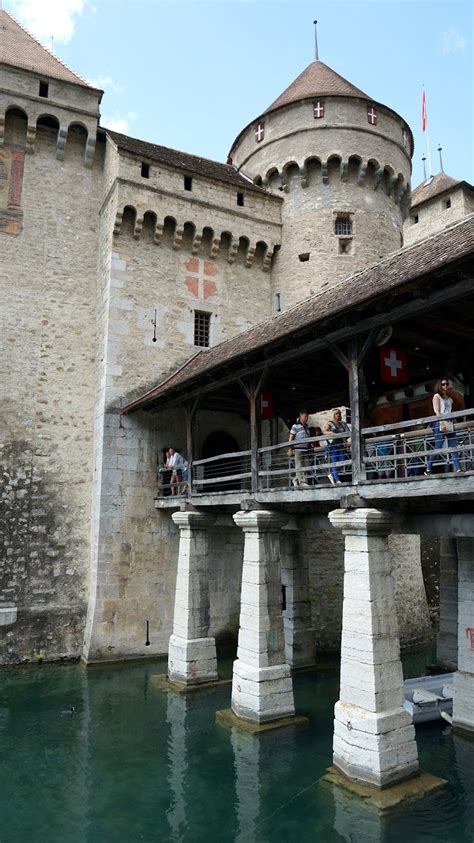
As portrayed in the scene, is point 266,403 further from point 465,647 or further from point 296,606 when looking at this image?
point 465,647

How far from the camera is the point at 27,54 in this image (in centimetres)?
1661

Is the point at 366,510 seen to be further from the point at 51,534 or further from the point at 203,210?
the point at 203,210

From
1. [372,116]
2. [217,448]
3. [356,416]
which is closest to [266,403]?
[217,448]

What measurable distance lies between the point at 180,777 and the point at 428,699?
462 cm

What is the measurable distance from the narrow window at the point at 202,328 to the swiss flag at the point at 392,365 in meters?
8.31

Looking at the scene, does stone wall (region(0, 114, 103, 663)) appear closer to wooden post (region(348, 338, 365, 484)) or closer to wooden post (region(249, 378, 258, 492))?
wooden post (region(249, 378, 258, 492))

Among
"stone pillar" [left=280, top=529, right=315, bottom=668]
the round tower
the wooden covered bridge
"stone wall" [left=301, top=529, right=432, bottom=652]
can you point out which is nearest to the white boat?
the wooden covered bridge

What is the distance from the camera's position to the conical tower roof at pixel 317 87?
18453 mm

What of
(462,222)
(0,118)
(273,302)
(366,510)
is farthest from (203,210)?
(366,510)

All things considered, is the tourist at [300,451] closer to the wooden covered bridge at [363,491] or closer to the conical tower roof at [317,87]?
the wooden covered bridge at [363,491]

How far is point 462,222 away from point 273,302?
9416mm

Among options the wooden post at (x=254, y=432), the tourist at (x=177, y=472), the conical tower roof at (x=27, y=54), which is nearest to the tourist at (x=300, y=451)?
the wooden post at (x=254, y=432)

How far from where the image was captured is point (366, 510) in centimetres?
806

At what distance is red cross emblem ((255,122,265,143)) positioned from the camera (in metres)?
19.4
